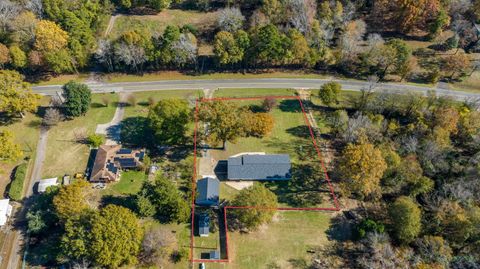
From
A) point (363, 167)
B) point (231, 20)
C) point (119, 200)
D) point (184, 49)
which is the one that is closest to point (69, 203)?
point (119, 200)

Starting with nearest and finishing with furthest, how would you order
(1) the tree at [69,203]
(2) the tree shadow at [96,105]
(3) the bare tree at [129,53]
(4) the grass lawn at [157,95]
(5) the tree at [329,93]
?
1. (1) the tree at [69,203]
2. (5) the tree at [329,93]
3. (2) the tree shadow at [96,105]
4. (4) the grass lawn at [157,95]
5. (3) the bare tree at [129,53]

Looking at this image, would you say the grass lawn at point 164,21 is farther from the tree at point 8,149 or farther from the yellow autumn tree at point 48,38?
the tree at point 8,149

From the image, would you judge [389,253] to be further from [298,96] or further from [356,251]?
[298,96]

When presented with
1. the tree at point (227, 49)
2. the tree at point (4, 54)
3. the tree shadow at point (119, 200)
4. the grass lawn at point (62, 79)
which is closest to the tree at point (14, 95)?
the tree at point (4, 54)

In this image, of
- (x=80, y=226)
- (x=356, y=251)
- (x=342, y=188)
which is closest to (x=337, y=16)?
(x=342, y=188)

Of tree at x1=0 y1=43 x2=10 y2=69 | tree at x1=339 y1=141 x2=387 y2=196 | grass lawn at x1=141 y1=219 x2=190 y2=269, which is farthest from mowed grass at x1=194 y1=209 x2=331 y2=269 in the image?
tree at x1=0 y1=43 x2=10 y2=69

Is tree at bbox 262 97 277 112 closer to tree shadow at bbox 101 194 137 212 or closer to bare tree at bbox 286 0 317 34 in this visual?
bare tree at bbox 286 0 317 34

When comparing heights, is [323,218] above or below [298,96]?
below

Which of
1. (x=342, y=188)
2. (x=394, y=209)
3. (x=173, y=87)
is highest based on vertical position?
(x=173, y=87)
